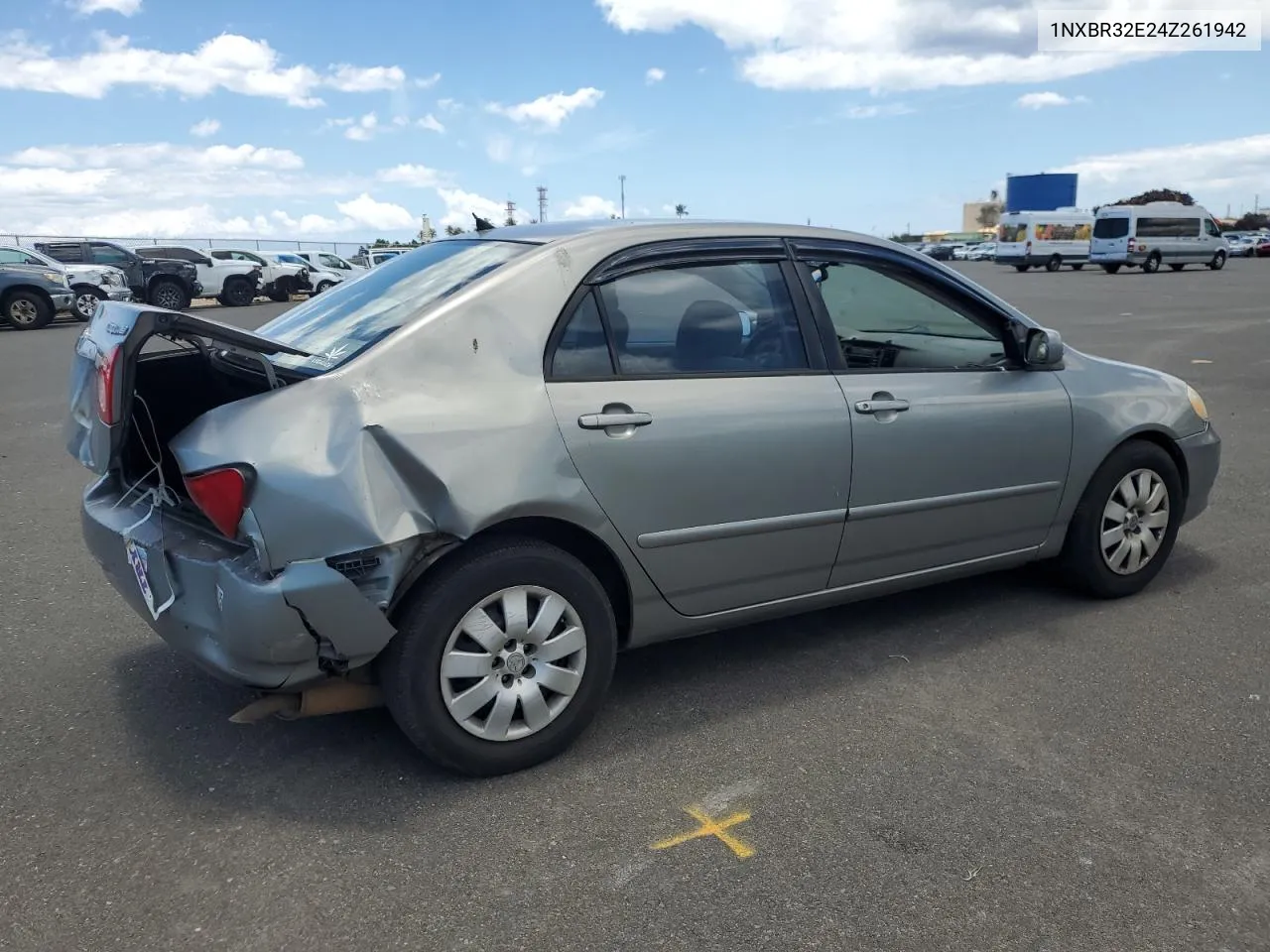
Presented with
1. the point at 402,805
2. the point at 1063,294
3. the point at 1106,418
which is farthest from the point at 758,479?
the point at 1063,294

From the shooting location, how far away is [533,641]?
314 centimetres

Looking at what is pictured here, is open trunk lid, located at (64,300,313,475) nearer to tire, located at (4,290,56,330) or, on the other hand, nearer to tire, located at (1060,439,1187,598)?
tire, located at (1060,439,1187,598)

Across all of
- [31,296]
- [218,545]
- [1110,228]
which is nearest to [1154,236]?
[1110,228]

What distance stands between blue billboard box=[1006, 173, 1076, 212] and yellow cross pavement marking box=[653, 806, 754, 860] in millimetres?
74737

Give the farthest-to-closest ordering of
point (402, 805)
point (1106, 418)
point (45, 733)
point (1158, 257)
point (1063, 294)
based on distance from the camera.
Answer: point (1158, 257), point (1063, 294), point (1106, 418), point (45, 733), point (402, 805)

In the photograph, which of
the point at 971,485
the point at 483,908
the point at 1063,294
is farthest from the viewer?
the point at 1063,294

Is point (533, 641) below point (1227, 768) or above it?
above

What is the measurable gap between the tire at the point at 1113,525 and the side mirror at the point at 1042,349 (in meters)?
0.58

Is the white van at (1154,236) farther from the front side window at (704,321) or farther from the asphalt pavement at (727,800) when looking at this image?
the front side window at (704,321)

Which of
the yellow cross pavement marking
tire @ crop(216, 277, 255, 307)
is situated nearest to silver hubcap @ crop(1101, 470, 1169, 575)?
the yellow cross pavement marking

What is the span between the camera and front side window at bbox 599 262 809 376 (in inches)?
135

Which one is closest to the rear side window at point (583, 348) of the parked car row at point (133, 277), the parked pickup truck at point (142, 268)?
the parked car row at point (133, 277)

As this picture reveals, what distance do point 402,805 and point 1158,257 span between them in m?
42.8

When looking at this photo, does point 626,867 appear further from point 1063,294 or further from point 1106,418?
point 1063,294
